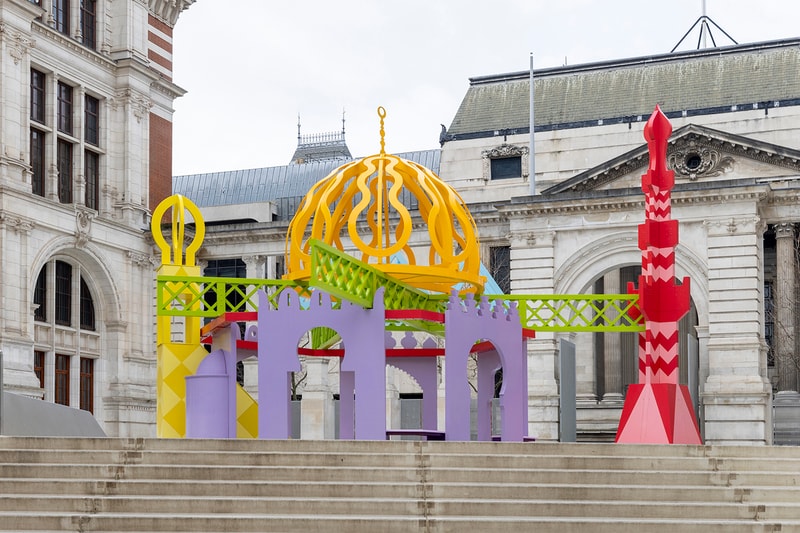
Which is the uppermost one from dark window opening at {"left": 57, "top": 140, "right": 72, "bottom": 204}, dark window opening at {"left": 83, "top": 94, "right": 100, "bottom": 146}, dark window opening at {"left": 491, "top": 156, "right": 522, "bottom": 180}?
dark window opening at {"left": 83, "top": 94, "right": 100, "bottom": 146}

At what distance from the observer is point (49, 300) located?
158ft

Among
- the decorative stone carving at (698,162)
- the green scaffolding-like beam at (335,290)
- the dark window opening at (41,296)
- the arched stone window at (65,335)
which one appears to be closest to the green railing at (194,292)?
the green scaffolding-like beam at (335,290)

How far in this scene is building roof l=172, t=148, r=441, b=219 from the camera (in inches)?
2731

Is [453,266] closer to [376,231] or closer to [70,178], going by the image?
[376,231]

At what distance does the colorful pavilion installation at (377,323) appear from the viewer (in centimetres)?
2359

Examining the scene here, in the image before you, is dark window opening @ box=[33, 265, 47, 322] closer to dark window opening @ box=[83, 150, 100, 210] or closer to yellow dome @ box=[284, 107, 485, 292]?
dark window opening @ box=[83, 150, 100, 210]

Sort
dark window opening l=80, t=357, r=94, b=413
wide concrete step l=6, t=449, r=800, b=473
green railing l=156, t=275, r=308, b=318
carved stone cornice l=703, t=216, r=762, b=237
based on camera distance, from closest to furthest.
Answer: wide concrete step l=6, t=449, r=800, b=473 → green railing l=156, t=275, r=308, b=318 → carved stone cornice l=703, t=216, r=762, b=237 → dark window opening l=80, t=357, r=94, b=413

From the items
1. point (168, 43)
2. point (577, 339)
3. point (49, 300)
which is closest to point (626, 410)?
point (577, 339)

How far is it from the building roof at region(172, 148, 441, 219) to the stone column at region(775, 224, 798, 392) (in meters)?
23.7

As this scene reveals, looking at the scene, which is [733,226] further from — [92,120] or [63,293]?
[63,293]

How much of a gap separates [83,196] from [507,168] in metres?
17.9

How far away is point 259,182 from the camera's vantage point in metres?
70.8

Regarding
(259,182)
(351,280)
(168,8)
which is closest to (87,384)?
(168,8)

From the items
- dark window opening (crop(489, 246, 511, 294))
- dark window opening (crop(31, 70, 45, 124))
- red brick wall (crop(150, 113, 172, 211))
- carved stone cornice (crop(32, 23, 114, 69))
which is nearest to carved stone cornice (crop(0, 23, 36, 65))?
carved stone cornice (crop(32, 23, 114, 69))
